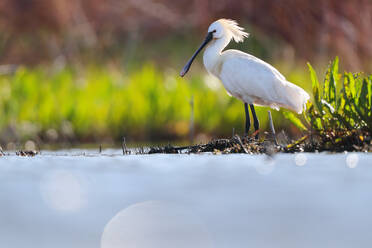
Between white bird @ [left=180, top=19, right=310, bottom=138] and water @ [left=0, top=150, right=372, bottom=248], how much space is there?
4.59 ft

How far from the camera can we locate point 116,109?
929cm

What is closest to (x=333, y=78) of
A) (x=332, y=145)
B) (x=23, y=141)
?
(x=332, y=145)

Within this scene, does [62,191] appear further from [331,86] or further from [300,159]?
[331,86]

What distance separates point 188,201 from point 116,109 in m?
5.39

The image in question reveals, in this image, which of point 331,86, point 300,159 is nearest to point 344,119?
point 331,86

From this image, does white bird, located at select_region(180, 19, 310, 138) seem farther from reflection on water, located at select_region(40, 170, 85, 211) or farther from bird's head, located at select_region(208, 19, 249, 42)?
reflection on water, located at select_region(40, 170, 85, 211)

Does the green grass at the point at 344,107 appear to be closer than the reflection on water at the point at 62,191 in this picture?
No

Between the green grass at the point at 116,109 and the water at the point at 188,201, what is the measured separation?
146 inches

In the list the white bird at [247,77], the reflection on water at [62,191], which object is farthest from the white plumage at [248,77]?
the reflection on water at [62,191]

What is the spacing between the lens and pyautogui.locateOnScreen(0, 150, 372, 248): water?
3500 millimetres

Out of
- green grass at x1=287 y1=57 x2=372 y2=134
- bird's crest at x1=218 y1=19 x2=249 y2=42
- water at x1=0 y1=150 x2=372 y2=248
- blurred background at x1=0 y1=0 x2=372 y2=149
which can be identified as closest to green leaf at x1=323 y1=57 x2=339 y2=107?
green grass at x1=287 y1=57 x2=372 y2=134

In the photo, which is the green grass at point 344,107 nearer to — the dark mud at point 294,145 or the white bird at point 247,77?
the dark mud at point 294,145

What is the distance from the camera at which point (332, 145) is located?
→ 5.08 metres

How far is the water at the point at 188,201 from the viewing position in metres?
3.50
